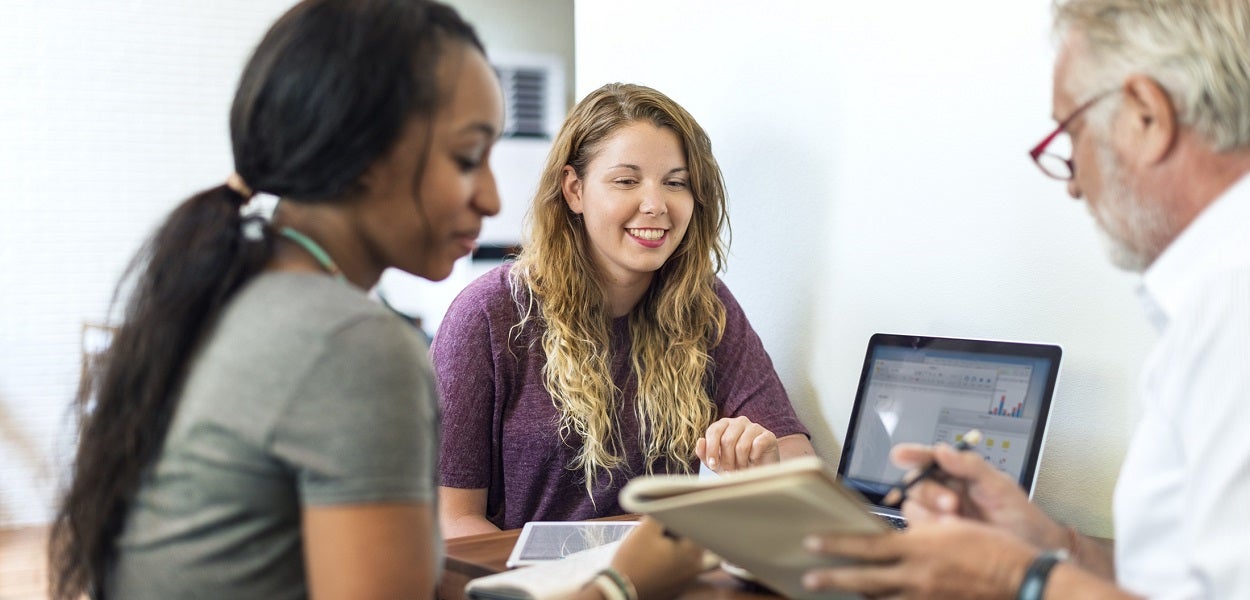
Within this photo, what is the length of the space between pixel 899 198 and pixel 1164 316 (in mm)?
855

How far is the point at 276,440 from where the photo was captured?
0.88 meters

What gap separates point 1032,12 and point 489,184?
103 cm

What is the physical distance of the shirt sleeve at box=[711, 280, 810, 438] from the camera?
2086mm

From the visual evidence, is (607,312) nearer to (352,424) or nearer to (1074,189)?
(1074,189)

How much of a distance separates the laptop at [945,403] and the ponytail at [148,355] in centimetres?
112

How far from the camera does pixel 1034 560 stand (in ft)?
3.39

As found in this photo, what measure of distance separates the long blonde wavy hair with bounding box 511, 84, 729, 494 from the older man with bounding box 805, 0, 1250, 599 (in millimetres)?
907

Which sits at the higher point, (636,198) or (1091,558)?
(636,198)

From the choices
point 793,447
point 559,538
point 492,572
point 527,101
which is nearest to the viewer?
point 492,572

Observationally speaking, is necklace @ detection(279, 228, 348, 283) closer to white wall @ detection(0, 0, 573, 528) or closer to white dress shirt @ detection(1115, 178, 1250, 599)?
white dress shirt @ detection(1115, 178, 1250, 599)

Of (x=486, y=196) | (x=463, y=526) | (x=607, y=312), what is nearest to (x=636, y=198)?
(x=607, y=312)

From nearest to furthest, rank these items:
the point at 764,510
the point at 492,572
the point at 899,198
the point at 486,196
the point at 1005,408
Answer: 1. the point at 764,510
2. the point at 486,196
3. the point at 492,572
4. the point at 1005,408
5. the point at 899,198

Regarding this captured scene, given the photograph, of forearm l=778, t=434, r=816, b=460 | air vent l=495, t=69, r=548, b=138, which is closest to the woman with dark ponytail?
forearm l=778, t=434, r=816, b=460

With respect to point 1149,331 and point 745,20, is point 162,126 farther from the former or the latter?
point 1149,331
